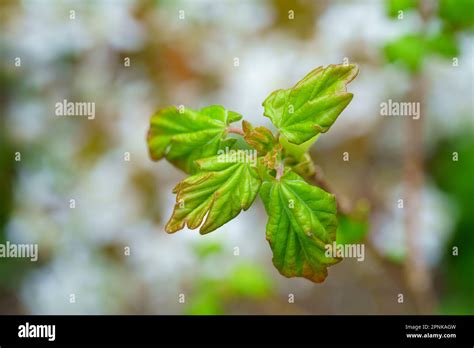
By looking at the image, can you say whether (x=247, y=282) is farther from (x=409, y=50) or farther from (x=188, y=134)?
(x=188, y=134)

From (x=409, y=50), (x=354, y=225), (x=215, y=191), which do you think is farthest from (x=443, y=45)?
(x=215, y=191)

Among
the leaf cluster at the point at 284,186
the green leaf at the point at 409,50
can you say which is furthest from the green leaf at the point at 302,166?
the green leaf at the point at 409,50

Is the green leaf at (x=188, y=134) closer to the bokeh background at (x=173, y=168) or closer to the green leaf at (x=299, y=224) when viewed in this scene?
the green leaf at (x=299, y=224)

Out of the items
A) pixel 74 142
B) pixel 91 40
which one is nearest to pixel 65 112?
pixel 74 142

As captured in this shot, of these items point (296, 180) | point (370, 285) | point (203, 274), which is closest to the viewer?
point (296, 180)

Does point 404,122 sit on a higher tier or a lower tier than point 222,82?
lower
